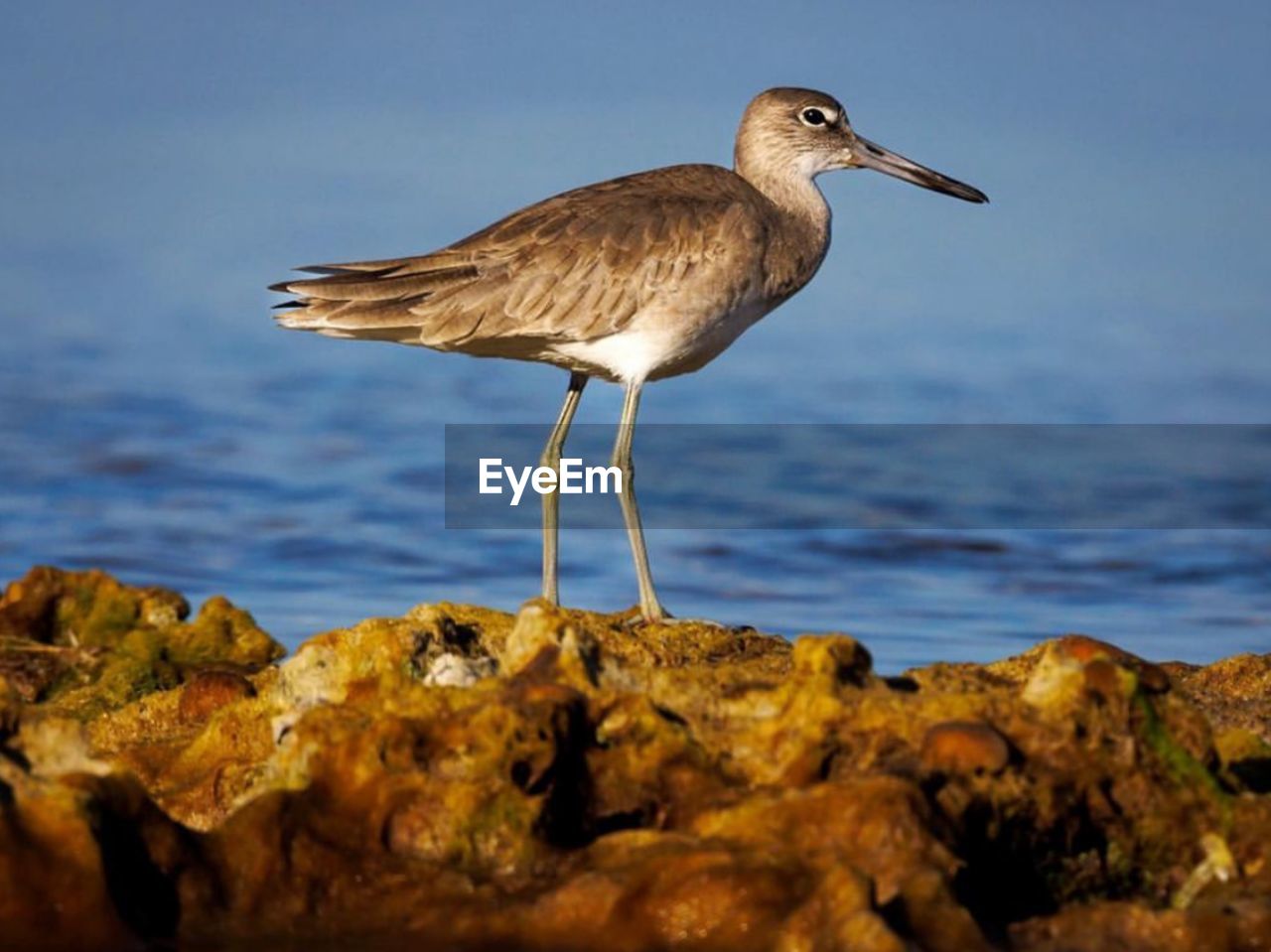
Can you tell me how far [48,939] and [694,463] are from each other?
10.1m

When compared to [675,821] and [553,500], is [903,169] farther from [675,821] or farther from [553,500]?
[675,821]

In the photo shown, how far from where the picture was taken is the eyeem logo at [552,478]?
30.2ft

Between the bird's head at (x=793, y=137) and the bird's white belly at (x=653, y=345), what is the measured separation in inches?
46.9

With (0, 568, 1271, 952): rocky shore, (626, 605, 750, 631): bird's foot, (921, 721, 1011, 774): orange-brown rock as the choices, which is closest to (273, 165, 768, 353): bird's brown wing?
(626, 605, 750, 631): bird's foot

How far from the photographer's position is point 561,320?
8.71 m

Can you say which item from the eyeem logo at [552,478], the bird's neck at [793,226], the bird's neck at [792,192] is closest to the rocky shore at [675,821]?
the eyeem logo at [552,478]

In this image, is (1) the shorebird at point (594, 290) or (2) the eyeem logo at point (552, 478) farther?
(2) the eyeem logo at point (552, 478)

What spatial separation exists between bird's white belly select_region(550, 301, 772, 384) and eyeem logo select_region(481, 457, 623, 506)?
1.40 ft

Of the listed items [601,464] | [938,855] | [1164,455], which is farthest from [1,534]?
[938,855]

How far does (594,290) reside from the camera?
28.7 ft

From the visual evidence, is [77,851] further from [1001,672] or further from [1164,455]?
[1164,455]

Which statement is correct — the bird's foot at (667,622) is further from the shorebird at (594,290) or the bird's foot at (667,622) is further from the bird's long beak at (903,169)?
the bird's long beak at (903,169)

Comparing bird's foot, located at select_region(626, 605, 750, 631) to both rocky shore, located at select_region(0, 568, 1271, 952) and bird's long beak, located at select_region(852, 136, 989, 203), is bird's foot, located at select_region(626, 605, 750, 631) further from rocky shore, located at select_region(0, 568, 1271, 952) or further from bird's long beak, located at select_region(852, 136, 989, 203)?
bird's long beak, located at select_region(852, 136, 989, 203)

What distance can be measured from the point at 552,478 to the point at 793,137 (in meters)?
1.98
